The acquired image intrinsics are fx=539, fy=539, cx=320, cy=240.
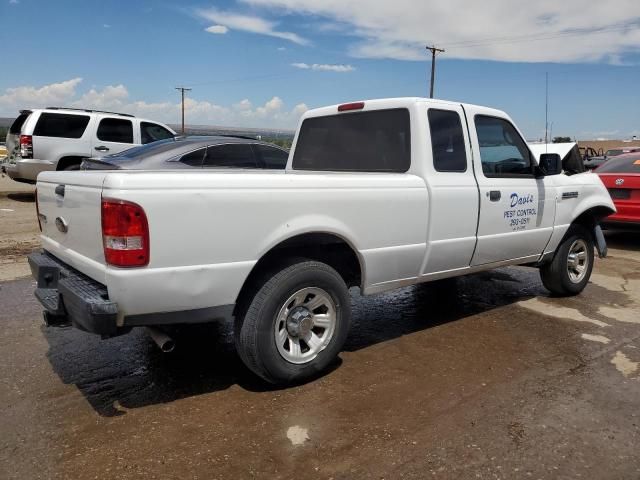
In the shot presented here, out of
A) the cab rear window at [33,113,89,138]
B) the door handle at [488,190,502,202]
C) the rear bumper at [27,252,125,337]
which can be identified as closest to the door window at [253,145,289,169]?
the door handle at [488,190,502,202]

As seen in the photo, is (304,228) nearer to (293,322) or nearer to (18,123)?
(293,322)

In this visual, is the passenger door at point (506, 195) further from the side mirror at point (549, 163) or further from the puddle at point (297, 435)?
the puddle at point (297, 435)

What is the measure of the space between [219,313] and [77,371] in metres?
1.35

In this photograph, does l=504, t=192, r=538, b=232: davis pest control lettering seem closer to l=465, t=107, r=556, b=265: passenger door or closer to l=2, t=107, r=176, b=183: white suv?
l=465, t=107, r=556, b=265: passenger door

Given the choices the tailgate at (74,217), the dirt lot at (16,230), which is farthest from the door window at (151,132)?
the tailgate at (74,217)

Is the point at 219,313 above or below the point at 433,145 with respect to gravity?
below

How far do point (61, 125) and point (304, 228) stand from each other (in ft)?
33.5

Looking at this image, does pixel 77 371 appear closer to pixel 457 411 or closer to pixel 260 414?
pixel 260 414

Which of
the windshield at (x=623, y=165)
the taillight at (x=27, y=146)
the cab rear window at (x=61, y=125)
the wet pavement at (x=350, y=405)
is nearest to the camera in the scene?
the wet pavement at (x=350, y=405)

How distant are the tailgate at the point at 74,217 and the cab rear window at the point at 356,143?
7.30 feet

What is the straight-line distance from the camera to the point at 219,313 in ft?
10.5

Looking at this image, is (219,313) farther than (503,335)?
No

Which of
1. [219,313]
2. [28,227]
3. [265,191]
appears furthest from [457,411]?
[28,227]

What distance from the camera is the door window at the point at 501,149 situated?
4773 millimetres
